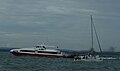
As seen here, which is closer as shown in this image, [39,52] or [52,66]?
[52,66]

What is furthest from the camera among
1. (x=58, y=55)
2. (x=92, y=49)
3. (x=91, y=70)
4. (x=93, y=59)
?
(x=58, y=55)

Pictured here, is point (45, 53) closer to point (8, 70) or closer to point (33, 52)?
point (33, 52)

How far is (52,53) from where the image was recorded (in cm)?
17500

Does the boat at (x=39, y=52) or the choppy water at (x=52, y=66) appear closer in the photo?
the choppy water at (x=52, y=66)

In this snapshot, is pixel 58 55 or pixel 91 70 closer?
pixel 91 70

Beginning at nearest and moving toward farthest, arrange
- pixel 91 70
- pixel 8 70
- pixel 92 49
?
pixel 8 70, pixel 91 70, pixel 92 49

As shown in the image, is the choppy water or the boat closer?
the choppy water

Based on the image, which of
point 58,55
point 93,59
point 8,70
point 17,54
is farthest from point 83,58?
point 8,70

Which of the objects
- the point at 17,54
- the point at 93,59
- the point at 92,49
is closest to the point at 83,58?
the point at 93,59

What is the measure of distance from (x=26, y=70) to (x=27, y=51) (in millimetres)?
98494

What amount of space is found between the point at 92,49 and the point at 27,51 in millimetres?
40251

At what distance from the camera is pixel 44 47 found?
590 feet

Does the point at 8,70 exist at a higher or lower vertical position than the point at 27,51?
lower

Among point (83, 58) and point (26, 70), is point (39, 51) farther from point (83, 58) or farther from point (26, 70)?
point (26, 70)
